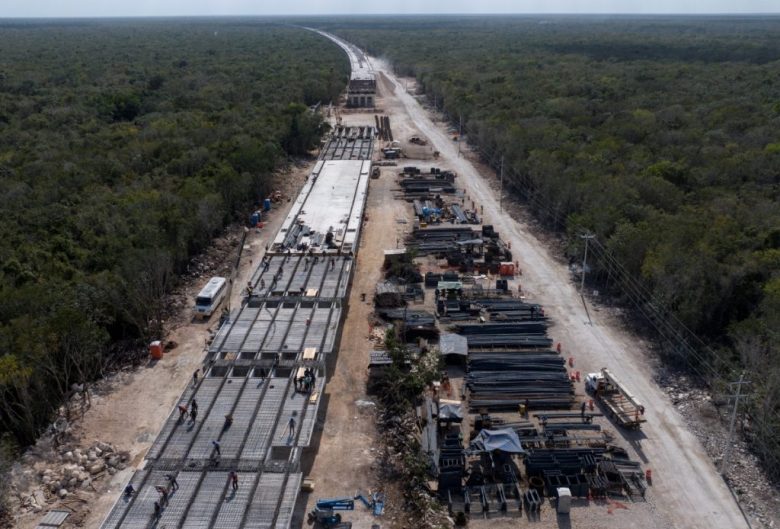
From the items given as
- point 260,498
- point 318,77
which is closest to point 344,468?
point 260,498

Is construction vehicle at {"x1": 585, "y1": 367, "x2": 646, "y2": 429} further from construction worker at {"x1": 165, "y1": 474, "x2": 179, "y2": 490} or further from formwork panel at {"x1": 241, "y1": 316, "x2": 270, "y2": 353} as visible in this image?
construction worker at {"x1": 165, "y1": 474, "x2": 179, "y2": 490}

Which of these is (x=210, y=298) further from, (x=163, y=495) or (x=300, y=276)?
(x=163, y=495)

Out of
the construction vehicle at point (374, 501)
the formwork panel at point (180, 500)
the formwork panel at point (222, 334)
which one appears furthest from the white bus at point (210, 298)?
the construction vehicle at point (374, 501)

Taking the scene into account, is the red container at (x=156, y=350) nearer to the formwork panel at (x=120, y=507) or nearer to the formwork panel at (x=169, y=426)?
the formwork panel at (x=169, y=426)

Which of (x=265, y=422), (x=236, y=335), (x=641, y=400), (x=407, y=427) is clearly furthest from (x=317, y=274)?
(x=641, y=400)

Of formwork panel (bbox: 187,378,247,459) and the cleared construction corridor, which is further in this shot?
formwork panel (bbox: 187,378,247,459)

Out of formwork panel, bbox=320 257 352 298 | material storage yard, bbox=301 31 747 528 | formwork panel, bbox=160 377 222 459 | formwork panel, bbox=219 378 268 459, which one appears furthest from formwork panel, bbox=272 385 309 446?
formwork panel, bbox=320 257 352 298
